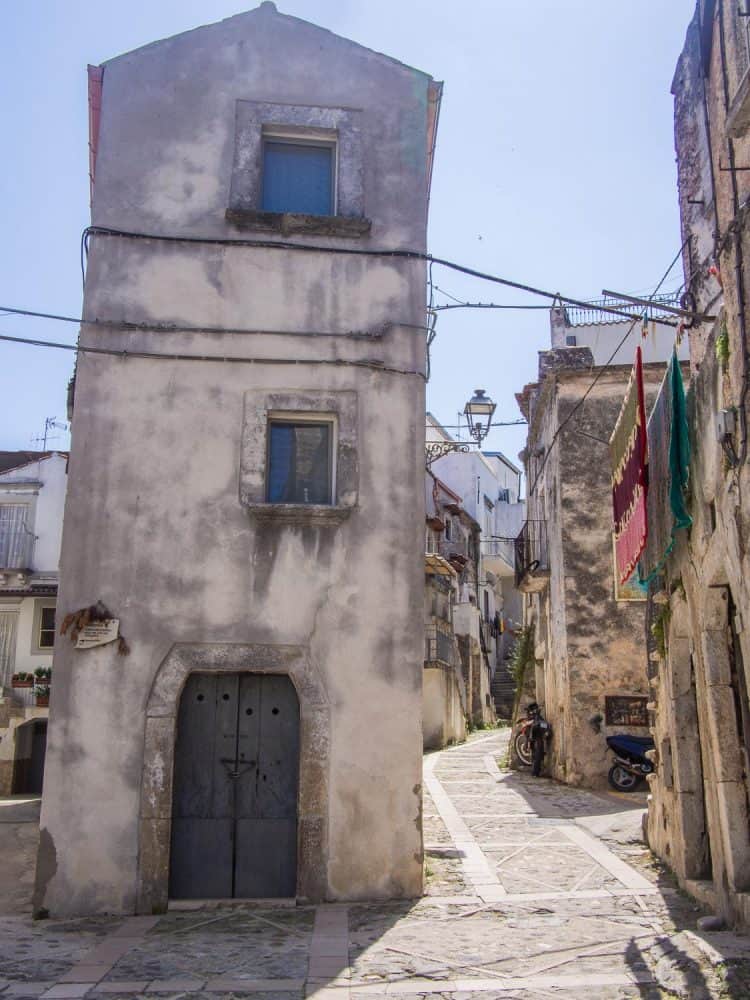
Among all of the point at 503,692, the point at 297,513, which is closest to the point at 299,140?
the point at 297,513

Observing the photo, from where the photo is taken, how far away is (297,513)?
9336 mm

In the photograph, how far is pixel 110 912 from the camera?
335 inches

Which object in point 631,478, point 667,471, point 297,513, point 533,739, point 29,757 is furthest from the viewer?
point 29,757

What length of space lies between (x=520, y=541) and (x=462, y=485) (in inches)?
821

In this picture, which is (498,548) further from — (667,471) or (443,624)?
(667,471)

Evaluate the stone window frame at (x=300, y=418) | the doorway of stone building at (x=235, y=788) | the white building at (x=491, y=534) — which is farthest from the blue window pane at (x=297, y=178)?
the white building at (x=491, y=534)

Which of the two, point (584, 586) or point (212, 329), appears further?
point (584, 586)

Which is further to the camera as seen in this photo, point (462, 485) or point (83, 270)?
point (462, 485)

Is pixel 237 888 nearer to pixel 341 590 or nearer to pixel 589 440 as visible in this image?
pixel 341 590

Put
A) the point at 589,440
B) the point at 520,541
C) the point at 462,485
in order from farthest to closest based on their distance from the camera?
the point at 462,485 → the point at 520,541 → the point at 589,440

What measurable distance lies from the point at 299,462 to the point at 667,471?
11.7ft

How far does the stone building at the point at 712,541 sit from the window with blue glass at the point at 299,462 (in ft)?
11.6

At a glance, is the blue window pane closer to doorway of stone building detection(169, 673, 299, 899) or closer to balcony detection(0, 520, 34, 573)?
doorway of stone building detection(169, 673, 299, 899)

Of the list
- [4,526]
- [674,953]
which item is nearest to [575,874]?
[674,953]
